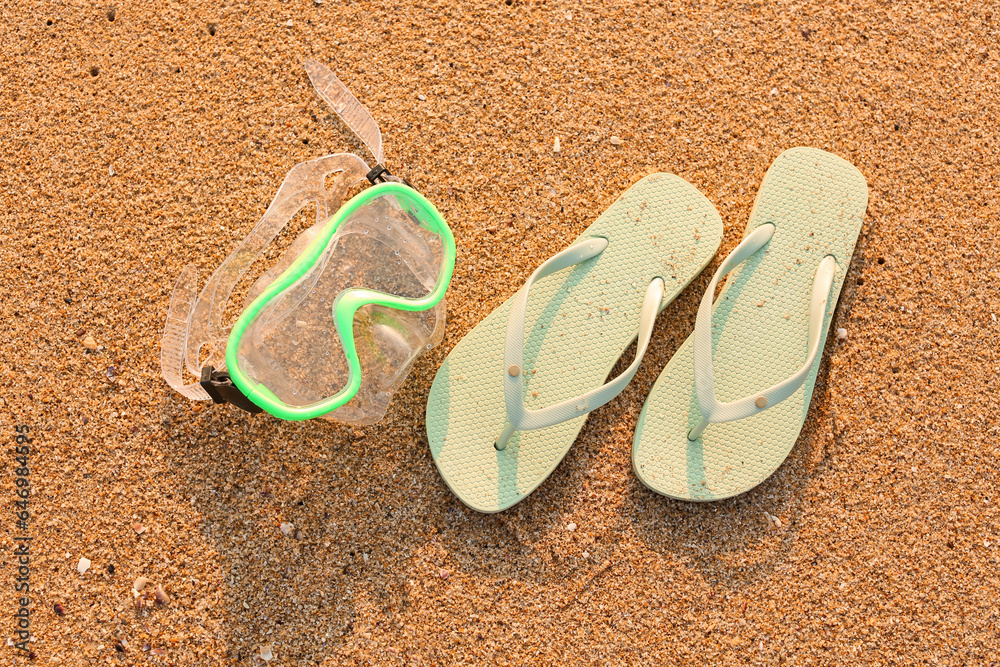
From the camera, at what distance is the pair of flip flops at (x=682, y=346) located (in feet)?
4.72

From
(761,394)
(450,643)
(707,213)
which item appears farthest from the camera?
(707,213)

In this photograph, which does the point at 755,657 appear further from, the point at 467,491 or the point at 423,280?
the point at 423,280

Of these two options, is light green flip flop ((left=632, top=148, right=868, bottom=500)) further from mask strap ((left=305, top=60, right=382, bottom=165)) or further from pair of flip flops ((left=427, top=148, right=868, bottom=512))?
mask strap ((left=305, top=60, right=382, bottom=165))

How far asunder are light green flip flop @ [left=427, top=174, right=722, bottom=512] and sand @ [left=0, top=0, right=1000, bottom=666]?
0.20 feet

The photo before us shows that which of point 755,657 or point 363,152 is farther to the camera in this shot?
point 363,152

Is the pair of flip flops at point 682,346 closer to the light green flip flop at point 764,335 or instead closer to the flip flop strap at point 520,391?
the light green flip flop at point 764,335

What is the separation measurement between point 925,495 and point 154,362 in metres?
1.78

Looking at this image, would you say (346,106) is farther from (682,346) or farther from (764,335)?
(764,335)

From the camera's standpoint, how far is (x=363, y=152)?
1.55 metres

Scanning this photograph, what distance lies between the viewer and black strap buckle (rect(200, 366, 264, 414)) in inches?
48.9

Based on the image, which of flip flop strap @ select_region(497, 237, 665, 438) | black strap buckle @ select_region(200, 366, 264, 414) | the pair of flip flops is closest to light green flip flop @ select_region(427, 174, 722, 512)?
the pair of flip flops

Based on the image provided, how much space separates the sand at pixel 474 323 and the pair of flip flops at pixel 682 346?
6cm

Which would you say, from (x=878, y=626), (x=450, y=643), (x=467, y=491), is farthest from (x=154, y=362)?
(x=878, y=626)

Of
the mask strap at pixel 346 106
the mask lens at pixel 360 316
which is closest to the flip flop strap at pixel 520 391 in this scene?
the mask lens at pixel 360 316
